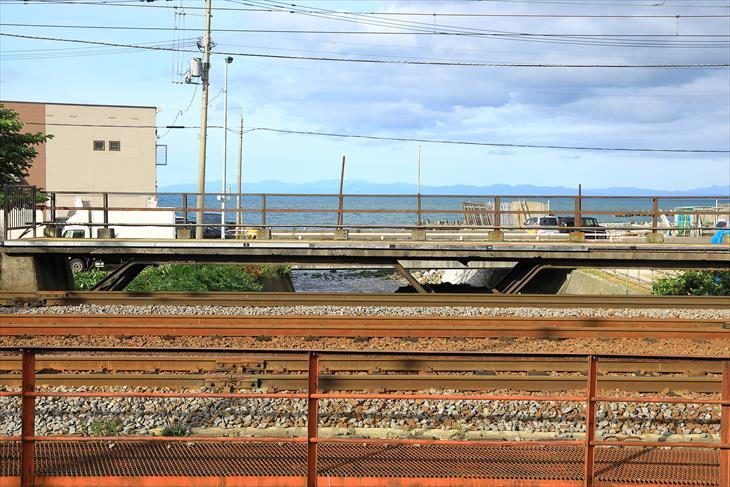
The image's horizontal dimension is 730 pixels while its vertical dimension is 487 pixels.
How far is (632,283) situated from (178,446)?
17.6m

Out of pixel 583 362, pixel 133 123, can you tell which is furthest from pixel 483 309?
pixel 133 123

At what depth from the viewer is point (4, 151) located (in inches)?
967

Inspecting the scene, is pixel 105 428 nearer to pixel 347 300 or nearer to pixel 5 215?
pixel 347 300

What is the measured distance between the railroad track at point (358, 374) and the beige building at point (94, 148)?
4702 cm

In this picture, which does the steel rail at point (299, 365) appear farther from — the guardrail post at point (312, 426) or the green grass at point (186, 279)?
the green grass at point (186, 279)

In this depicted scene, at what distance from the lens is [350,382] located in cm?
802

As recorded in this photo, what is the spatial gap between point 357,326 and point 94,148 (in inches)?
1915

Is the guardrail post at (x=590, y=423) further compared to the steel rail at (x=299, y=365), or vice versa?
the steel rail at (x=299, y=365)

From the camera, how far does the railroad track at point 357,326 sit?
9.91m

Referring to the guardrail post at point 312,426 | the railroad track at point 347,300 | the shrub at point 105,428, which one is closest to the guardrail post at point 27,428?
the shrub at point 105,428

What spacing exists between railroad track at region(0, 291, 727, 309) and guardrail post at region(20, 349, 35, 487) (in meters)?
7.83

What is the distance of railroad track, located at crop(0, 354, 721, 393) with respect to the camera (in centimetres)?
798

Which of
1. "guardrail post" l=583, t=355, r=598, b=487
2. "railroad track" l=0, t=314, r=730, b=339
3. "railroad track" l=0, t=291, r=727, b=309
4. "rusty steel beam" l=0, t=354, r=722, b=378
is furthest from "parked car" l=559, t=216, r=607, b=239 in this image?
"guardrail post" l=583, t=355, r=598, b=487

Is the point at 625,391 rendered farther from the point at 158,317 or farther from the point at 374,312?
the point at 158,317
